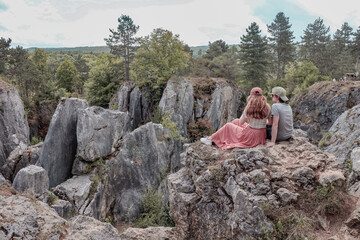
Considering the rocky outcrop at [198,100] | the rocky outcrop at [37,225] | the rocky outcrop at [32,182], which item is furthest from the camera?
the rocky outcrop at [198,100]

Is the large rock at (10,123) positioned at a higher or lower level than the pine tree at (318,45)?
lower

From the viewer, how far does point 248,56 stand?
32.6 metres

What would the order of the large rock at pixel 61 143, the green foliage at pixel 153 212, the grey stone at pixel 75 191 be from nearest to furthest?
the green foliage at pixel 153 212, the grey stone at pixel 75 191, the large rock at pixel 61 143

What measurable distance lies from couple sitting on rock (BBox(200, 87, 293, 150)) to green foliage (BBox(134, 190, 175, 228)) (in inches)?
296

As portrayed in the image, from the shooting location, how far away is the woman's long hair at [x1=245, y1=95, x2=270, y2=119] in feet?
18.4

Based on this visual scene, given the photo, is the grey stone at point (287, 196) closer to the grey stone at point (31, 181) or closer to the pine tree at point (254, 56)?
the grey stone at point (31, 181)

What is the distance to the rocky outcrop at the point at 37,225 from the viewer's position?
3.84 metres

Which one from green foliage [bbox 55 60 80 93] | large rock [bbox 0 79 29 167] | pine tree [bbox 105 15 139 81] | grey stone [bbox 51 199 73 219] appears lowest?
grey stone [bbox 51 199 73 219]

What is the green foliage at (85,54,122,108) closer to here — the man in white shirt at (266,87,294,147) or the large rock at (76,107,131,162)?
the large rock at (76,107,131,162)

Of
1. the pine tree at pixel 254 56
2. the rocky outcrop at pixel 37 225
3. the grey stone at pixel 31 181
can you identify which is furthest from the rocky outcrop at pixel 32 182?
the pine tree at pixel 254 56

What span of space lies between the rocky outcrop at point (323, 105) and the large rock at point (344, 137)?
1064 centimetres

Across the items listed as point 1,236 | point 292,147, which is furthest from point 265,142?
point 1,236

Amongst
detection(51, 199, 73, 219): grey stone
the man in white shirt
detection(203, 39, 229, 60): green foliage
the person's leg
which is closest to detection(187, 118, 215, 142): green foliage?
detection(51, 199, 73, 219): grey stone

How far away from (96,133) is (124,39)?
21898 mm
